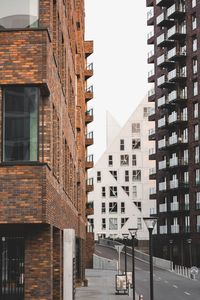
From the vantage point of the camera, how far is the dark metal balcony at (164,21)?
96.1m

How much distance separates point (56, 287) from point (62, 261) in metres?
2.01

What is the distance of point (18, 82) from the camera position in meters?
17.7

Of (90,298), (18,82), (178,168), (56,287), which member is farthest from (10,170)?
(178,168)

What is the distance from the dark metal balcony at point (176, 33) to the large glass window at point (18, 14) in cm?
7562

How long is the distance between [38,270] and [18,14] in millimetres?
6341

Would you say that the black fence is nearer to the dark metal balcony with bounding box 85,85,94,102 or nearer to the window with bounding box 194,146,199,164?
the dark metal balcony with bounding box 85,85,94,102

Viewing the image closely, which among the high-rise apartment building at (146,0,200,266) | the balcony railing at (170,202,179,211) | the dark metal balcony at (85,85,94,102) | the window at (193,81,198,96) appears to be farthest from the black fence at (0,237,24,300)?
the balcony railing at (170,202,179,211)

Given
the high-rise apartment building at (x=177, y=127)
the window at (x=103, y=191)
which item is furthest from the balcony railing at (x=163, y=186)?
the window at (x=103, y=191)

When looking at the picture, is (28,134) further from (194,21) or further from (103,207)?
(103,207)

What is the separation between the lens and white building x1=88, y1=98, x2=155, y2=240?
138375mm

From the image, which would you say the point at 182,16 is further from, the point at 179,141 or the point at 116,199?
the point at 116,199

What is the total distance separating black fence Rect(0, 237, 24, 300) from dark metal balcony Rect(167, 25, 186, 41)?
7531cm

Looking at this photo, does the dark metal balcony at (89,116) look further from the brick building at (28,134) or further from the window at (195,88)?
the brick building at (28,134)

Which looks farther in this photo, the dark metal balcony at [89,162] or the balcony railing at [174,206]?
the balcony railing at [174,206]
